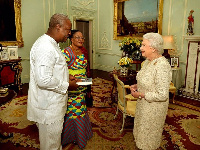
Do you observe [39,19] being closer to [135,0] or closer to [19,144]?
[135,0]

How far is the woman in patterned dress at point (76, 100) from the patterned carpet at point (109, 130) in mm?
200

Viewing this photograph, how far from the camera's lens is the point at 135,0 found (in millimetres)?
6363

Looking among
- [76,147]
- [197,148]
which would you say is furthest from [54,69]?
[197,148]

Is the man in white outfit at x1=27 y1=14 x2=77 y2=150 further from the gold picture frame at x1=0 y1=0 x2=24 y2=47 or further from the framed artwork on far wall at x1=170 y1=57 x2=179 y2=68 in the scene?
the gold picture frame at x1=0 y1=0 x2=24 y2=47

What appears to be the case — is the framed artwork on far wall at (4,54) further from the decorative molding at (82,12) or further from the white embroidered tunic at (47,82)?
the white embroidered tunic at (47,82)

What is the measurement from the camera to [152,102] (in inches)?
67.9

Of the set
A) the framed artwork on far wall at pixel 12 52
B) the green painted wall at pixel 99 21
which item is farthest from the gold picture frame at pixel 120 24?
the framed artwork on far wall at pixel 12 52

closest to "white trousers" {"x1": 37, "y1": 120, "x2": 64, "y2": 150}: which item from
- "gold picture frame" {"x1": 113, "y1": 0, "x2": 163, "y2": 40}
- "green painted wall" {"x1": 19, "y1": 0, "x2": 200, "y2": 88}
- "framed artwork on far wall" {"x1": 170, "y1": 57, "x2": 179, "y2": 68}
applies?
"framed artwork on far wall" {"x1": 170, "y1": 57, "x2": 179, "y2": 68}

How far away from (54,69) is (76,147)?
1.45 metres

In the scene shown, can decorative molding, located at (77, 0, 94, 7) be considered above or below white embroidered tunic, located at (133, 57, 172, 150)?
above

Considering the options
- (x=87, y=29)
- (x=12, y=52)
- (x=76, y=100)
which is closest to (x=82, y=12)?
(x=87, y=29)

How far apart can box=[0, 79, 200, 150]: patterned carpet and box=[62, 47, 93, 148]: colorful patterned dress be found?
17 cm

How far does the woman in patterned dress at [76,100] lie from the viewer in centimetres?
221

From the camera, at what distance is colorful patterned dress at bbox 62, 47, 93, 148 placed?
7.22 feet
